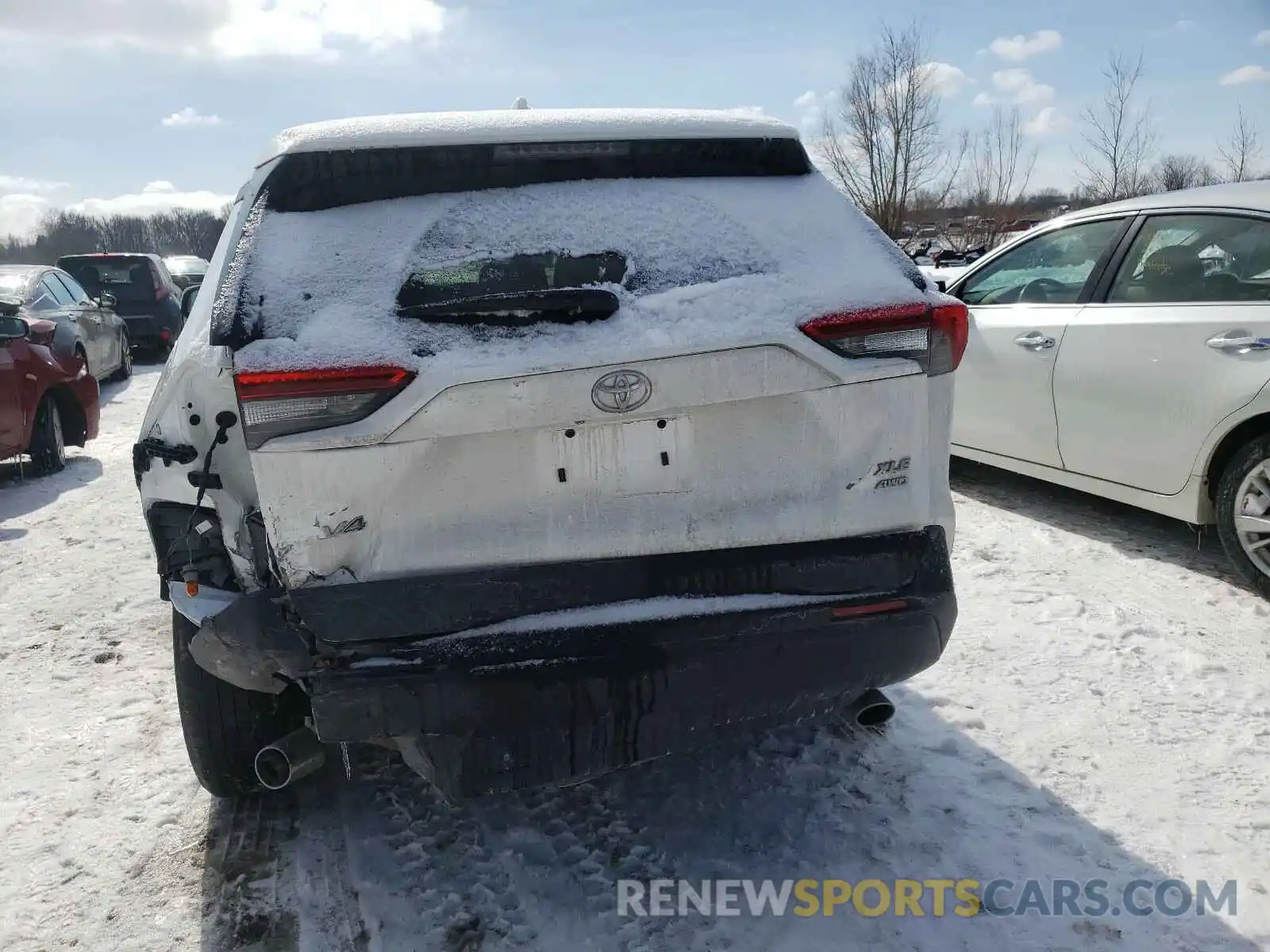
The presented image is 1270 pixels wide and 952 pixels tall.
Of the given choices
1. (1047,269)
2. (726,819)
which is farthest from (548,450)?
(1047,269)

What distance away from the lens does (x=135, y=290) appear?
44.9 feet

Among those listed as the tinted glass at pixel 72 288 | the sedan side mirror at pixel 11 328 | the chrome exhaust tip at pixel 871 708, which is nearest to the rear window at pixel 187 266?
the tinted glass at pixel 72 288

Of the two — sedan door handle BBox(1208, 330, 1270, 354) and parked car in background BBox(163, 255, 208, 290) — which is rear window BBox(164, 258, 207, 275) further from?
sedan door handle BBox(1208, 330, 1270, 354)

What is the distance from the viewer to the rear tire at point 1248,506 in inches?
148

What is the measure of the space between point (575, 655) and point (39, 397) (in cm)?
631

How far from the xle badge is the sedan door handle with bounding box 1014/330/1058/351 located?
280 centimetres

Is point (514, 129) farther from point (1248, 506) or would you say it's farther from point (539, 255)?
point (1248, 506)

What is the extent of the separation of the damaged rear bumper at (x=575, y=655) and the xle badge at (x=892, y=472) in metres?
0.17

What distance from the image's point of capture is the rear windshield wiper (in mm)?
1978

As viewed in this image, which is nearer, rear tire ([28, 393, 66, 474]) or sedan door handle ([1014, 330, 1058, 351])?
sedan door handle ([1014, 330, 1058, 351])

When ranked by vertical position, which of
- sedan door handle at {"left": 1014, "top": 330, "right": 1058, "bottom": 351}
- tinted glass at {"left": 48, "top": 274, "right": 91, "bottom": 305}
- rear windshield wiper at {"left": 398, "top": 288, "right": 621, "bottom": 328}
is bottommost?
sedan door handle at {"left": 1014, "top": 330, "right": 1058, "bottom": 351}

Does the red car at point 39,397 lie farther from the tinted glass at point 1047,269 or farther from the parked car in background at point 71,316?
the tinted glass at point 1047,269

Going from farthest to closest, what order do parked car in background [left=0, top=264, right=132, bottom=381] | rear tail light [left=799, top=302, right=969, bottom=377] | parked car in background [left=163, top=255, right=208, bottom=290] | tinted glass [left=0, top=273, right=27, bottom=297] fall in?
parked car in background [left=163, top=255, right=208, bottom=290]
tinted glass [left=0, top=273, right=27, bottom=297]
parked car in background [left=0, top=264, right=132, bottom=381]
rear tail light [left=799, top=302, right=969, bottom=377]

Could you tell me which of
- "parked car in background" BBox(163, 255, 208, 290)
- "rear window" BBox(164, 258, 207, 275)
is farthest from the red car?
"rear window" BBox(164, 258, 207, 275)
